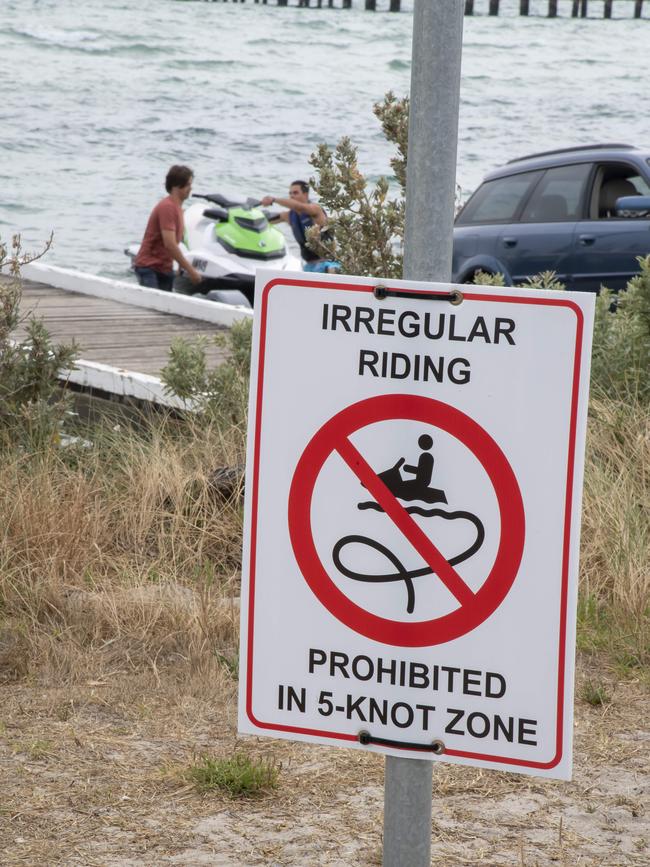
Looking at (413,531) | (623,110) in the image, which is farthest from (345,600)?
(623,110)

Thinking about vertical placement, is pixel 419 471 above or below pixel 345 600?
above

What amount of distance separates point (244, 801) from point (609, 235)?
8.20 metres

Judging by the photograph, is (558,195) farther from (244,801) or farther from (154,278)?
(244,801)

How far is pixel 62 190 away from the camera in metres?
33.8

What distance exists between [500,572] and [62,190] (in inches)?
1312

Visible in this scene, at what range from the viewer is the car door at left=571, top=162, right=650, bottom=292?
34.5ft

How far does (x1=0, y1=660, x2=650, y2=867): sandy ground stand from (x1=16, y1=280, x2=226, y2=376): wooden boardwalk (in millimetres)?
4755

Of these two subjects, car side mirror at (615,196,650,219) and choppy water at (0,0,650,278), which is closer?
Answer: car side mirror at (615,196,650,219)

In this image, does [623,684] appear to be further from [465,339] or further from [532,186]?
[532,186]

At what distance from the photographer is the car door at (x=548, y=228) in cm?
1102

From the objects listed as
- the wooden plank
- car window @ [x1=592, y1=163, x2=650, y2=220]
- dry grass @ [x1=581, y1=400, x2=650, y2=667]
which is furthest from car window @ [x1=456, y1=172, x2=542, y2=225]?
dry grass @ [x1=581, y1=400, x2=650, y2=667]

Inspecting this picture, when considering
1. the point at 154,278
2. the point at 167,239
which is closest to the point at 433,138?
the point at 167,239

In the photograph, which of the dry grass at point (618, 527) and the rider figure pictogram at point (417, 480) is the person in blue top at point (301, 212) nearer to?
the dry grass at point (618, 527)

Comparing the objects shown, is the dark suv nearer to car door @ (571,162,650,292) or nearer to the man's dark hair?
car door @ (571,162,650,292)
